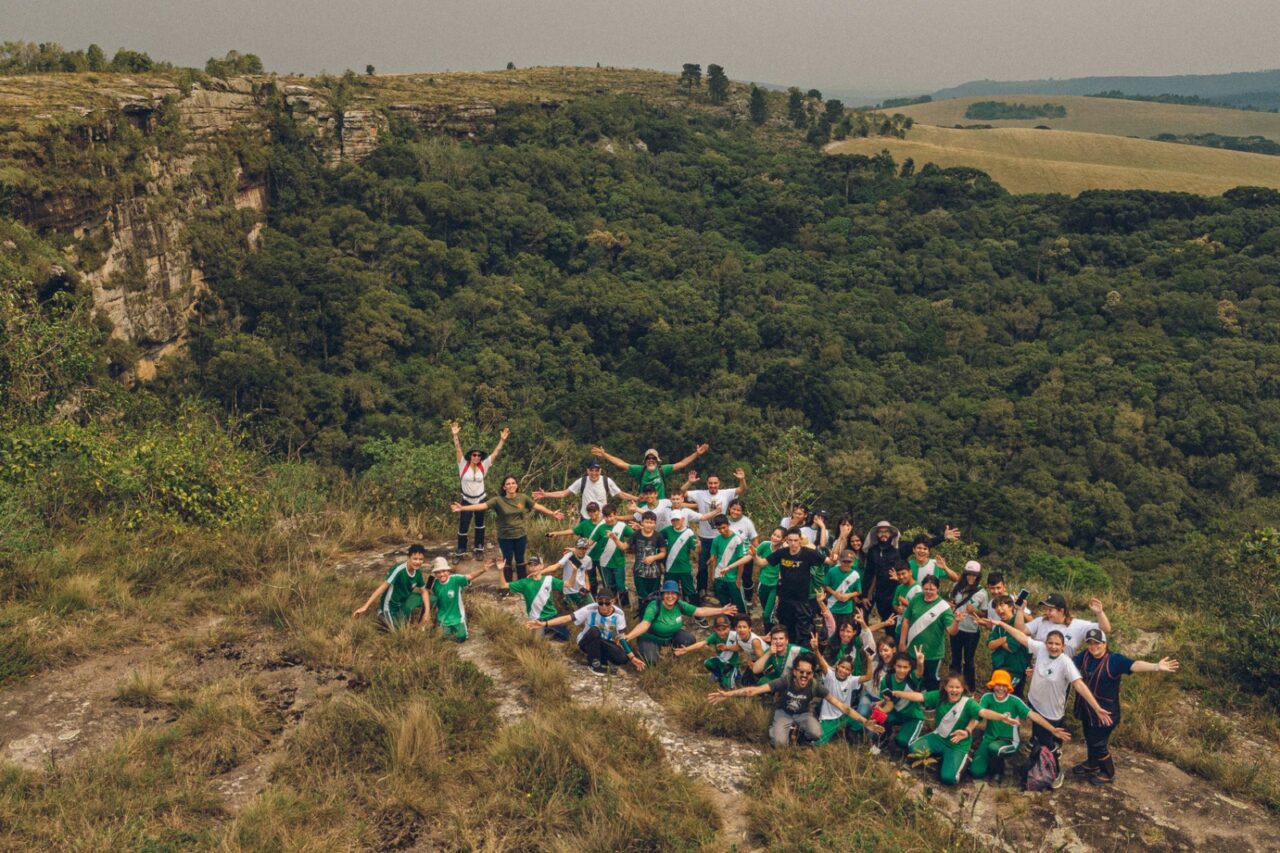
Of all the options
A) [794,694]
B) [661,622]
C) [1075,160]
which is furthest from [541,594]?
[1075,160]

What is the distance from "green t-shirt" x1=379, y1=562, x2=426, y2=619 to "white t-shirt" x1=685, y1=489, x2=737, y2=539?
12.1 ft

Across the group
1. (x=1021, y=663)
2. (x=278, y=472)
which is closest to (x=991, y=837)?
(x=1021, y=663)

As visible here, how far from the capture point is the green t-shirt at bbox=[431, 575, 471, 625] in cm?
987

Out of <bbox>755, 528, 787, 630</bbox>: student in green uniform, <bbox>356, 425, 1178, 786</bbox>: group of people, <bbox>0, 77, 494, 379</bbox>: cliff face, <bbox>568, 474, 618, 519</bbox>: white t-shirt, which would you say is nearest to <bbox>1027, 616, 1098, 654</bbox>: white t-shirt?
<bbox>356, 425, 1178, 786</bbox>: group of people

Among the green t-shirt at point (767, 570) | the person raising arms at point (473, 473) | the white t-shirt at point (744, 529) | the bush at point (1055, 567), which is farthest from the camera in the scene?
the bush at point (1055, 567)

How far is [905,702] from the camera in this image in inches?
325

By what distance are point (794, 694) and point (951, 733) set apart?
1466 millimetres

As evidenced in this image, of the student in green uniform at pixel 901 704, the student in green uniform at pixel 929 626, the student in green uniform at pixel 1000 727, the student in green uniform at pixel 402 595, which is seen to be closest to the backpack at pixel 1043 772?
the student in green uniform at pixel 1000 727

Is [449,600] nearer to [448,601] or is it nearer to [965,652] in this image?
[448,601]

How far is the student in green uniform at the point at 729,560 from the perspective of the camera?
10.6 metres

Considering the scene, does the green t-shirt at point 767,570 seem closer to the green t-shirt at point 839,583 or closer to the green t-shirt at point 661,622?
the green t-shirt at point 839,583

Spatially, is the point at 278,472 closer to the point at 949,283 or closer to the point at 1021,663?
the point at 1021,663

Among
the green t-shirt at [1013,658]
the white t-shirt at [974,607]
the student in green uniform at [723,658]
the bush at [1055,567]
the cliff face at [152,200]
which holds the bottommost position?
the bush at [1055,567]

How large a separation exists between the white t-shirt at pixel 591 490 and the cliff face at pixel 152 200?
2762cm
